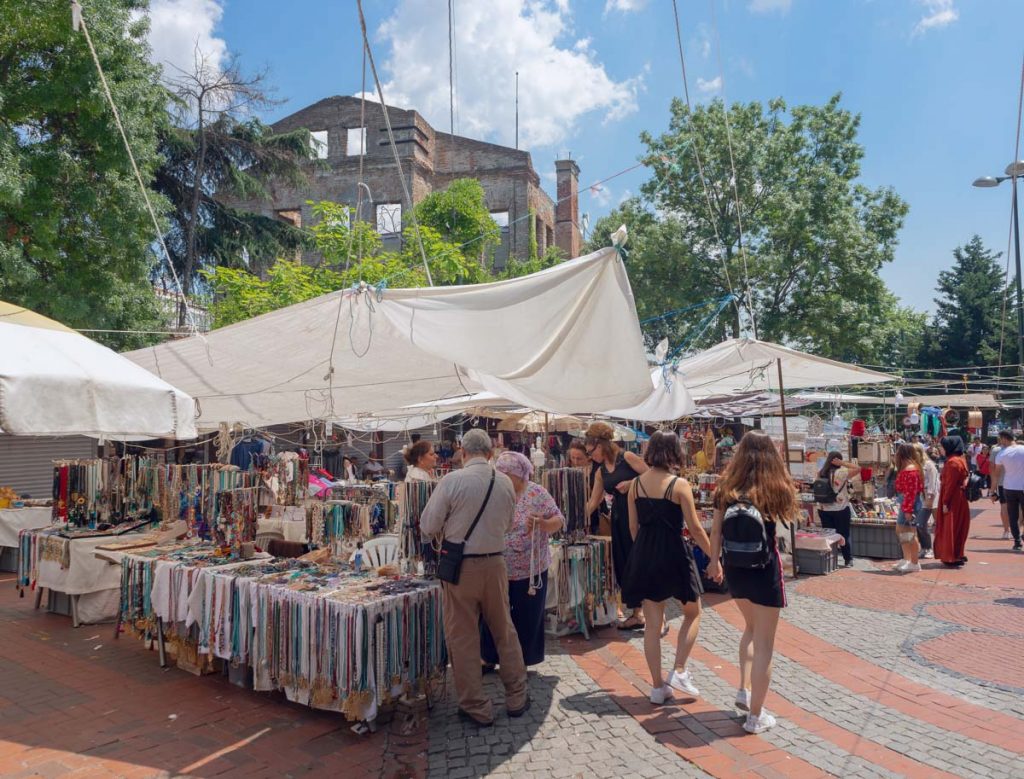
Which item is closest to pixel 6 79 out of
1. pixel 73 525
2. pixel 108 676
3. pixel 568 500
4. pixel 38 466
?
pixel 38 466

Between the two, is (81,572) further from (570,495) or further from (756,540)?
(756,540)

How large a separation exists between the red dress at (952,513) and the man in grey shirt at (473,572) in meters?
7.31

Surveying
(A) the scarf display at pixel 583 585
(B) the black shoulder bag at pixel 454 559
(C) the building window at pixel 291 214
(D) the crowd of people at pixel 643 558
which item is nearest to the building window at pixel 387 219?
(C) the building window at pixel 291 214

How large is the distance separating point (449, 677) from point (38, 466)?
8.82m

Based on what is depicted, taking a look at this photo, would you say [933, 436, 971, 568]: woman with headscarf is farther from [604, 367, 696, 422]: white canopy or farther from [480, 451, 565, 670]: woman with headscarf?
[480, 451, 565, 670]: woman with headscarf

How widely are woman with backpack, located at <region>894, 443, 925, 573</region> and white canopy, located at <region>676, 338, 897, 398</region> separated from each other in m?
1.02

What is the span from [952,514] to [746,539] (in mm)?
6776

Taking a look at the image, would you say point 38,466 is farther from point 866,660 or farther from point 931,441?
point 931,441

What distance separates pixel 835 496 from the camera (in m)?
9.28

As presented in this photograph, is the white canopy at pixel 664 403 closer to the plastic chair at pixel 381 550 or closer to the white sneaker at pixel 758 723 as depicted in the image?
the plastic chair at pixel 381 550

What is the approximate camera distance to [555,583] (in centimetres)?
595

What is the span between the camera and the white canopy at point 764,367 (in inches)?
366

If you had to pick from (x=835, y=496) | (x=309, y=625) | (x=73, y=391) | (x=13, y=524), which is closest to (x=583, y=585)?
(x=309, y=625)

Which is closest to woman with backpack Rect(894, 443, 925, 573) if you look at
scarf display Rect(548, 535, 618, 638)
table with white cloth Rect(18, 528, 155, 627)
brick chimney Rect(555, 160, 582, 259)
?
→ scarf display Rect(548, 535, 618, 638)
